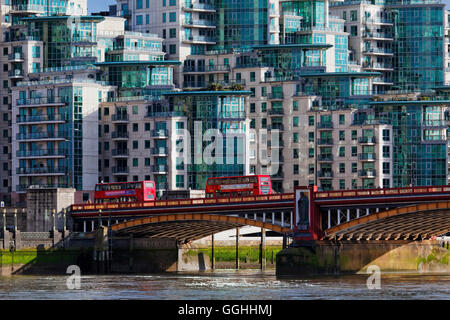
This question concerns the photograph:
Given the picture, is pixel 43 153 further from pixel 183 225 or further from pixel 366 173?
pixel 183 225

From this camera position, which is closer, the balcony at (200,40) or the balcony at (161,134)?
the balcony at (161,134)

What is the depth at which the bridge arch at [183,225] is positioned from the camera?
441 ft

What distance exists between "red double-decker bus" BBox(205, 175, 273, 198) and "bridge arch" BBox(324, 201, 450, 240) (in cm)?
1443

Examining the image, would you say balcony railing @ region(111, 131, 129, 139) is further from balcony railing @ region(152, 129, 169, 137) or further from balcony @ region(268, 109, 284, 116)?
balcony @ region(268, 109, 284, 116)

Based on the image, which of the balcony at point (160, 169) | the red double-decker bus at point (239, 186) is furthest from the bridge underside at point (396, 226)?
the balcony at point (160, 169)

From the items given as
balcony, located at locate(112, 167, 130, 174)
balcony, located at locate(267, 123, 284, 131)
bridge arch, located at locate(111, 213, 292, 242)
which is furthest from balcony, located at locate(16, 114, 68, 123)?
bridge arch, located at locate(111, 213, 292, 242)

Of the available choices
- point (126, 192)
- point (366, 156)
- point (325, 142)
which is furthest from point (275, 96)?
point (126, 192)

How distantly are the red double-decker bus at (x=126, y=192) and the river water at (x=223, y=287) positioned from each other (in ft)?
51.9

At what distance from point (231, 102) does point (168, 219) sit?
140 feet

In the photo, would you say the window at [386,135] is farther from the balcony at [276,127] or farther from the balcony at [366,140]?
the balcony at [276,127]

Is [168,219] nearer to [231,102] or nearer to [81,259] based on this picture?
[81,259]

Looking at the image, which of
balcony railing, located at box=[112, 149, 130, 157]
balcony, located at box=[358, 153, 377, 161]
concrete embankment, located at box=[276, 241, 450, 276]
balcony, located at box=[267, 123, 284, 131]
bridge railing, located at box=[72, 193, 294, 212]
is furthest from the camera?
balcony, located at box=[267, 123, 284, 131]

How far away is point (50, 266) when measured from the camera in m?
136

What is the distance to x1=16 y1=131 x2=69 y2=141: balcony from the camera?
17650 centimetres
